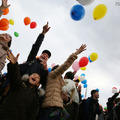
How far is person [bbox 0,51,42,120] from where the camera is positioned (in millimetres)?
1122

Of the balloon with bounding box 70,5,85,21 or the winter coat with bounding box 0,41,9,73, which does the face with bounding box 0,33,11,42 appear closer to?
the winter coat with bounding box 0,41,9,73

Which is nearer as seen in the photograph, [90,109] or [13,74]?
[13,74]

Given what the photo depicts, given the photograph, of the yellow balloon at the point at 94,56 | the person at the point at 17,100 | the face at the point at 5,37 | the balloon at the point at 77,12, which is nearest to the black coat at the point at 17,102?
the person at the point at 17,100

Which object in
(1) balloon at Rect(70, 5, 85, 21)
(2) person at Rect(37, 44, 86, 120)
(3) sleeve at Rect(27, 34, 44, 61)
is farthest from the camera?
(1) balloon at Rect(70, 5, 85, 21)

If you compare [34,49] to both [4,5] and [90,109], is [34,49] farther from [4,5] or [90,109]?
[90,109]

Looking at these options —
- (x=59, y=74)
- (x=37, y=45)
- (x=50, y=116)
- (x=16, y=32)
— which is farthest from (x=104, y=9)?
(x=16, y=32)

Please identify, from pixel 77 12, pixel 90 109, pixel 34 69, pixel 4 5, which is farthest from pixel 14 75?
pixel 77 12

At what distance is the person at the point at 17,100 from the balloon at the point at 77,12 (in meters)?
2.50

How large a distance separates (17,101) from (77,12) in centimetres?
286

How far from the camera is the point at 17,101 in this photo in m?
1.19

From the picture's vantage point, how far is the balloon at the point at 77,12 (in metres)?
3.15

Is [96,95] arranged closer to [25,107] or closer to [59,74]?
[59,74]

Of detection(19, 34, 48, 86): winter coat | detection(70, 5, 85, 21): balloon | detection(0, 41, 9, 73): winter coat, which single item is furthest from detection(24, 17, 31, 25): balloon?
detection(19, 34, 48, 86): winter coat

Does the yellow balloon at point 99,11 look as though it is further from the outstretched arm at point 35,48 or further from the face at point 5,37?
the face at point 5,37
